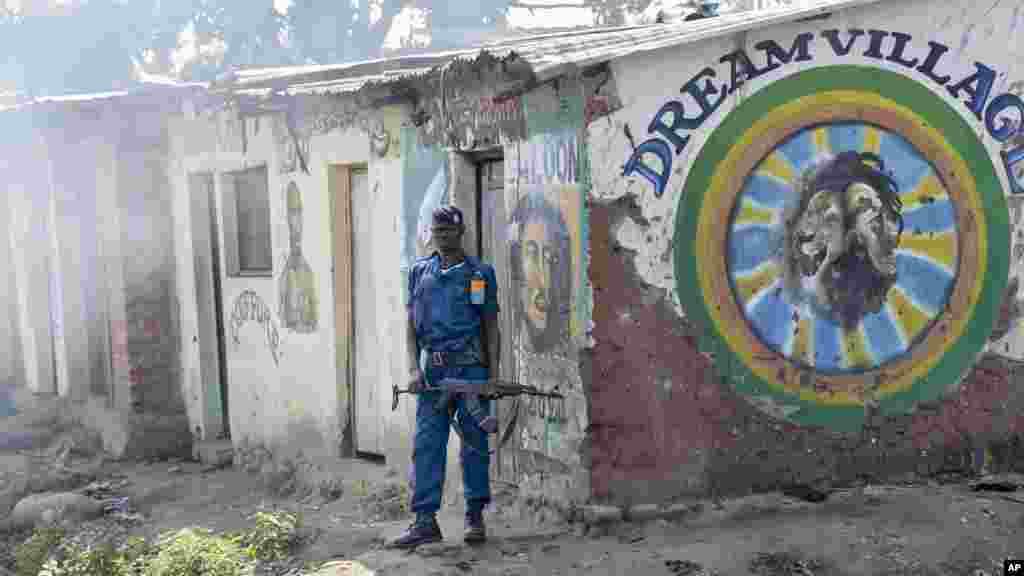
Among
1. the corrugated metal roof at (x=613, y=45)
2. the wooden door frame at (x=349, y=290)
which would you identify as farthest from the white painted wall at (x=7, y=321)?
the corrugated metal roof at (x=613, y=45)

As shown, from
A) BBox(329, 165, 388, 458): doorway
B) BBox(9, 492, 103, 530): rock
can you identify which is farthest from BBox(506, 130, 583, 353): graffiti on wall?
BBox(9, 492, 103, 530): rock

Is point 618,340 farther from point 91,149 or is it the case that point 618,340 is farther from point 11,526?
point 91,149

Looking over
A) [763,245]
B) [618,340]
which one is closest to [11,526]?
[618,340]

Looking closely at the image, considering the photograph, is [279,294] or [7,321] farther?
[7,321]

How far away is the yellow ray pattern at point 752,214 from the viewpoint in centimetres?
727

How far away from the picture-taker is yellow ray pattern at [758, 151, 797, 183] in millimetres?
7309

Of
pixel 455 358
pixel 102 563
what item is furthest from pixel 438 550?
pixel 102 563

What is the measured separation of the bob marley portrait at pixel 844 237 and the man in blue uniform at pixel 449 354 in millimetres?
1907

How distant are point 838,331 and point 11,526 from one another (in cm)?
661

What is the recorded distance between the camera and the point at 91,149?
12.1 meters

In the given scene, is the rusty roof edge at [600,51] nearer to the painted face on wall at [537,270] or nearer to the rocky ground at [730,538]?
the painted face on wall at [537,270]

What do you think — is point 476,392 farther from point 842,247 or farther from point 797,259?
point 842,247

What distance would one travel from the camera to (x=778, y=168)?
734cm

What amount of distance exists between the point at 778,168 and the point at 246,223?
551 centimetres
